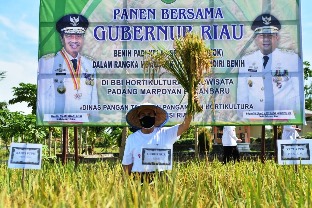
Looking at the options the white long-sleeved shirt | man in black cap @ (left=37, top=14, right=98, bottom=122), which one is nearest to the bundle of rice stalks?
man in black cap @ (left=37, top=14, right=98, bottom=122)

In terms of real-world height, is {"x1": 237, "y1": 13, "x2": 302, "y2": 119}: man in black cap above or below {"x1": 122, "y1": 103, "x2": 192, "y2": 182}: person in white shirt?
above

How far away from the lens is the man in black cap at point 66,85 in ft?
21.2

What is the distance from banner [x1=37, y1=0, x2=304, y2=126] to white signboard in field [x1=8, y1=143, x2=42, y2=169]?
6.49 feet

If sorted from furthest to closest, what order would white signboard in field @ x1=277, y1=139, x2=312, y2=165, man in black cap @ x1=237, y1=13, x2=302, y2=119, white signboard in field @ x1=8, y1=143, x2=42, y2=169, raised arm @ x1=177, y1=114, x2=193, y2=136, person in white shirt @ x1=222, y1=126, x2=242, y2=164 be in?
person in white shirt @ x1=222, y1=126, x2=242, y2=164, man in black cap @ x1=237, y1=13, x2=302, y2=119, white signboard in field @ x1=277, y1=139, x2=312, y2=165, white signboard in field @ x1=8, y1=143, x2=42, y2=169, raised arm @ x1=177, y1=114, x2=193, y2=136

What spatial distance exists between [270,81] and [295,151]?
205 centimetres

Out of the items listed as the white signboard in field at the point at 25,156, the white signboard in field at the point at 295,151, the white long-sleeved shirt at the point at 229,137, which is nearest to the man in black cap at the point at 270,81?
the white signboard in field at the point at 295,151

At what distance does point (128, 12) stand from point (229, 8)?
1.36 m

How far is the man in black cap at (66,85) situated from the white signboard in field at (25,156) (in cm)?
200

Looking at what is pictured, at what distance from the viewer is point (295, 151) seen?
4.54 m

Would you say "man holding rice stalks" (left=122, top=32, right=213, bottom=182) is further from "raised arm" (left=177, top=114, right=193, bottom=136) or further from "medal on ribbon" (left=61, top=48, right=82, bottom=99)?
"medal on ribbon" (left=61, top=48, right=82, bottom=99)

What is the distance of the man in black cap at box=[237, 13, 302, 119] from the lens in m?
6.42

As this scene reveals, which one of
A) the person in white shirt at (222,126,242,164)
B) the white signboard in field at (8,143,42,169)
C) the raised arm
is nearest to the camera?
the raised arm

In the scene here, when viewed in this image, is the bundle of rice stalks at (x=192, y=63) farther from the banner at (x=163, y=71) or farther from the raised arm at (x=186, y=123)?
the banner at (x=163, y=71)

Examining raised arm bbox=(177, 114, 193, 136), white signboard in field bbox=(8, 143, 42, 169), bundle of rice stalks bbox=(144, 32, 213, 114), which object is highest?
bundle of rice stalks bbox=(144, 32, 213, 114)
